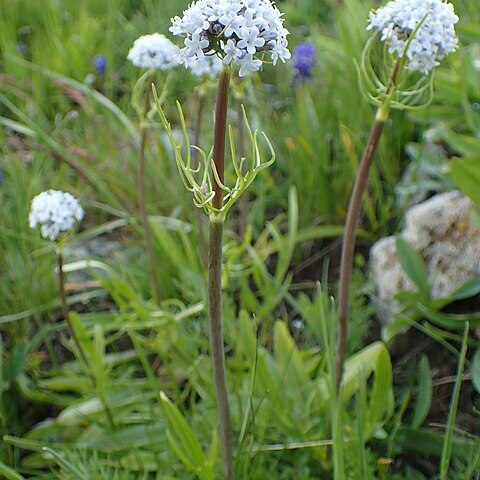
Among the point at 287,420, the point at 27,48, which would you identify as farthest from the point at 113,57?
the point at 287,420

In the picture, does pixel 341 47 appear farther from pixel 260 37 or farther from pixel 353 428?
pixel 260 37

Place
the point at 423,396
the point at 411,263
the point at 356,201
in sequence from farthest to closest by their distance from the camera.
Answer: the point at 411,263 < the point at 423,396 < the point at 356,201

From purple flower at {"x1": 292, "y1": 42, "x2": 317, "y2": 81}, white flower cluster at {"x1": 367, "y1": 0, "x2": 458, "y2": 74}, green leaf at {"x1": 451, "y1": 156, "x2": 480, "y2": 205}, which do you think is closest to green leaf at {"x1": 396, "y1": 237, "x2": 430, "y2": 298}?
green leaf at {"x1": 451, "y1": 156, "x2": 480, "y2": 205}

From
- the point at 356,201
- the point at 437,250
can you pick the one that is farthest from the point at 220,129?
the point at 437,250

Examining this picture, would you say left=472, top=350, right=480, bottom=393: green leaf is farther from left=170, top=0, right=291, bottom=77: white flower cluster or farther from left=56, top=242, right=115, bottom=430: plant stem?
left=170, top=0, right=291, bottom=77: white flower cluster

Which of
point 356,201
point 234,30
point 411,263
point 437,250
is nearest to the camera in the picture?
point 234,30

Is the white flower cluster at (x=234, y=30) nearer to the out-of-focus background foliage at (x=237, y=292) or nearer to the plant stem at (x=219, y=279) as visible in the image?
the plant stem at (x=219, y=279)

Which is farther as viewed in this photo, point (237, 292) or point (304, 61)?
point (304, 61)

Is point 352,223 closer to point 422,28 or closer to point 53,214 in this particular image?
point 422,28
